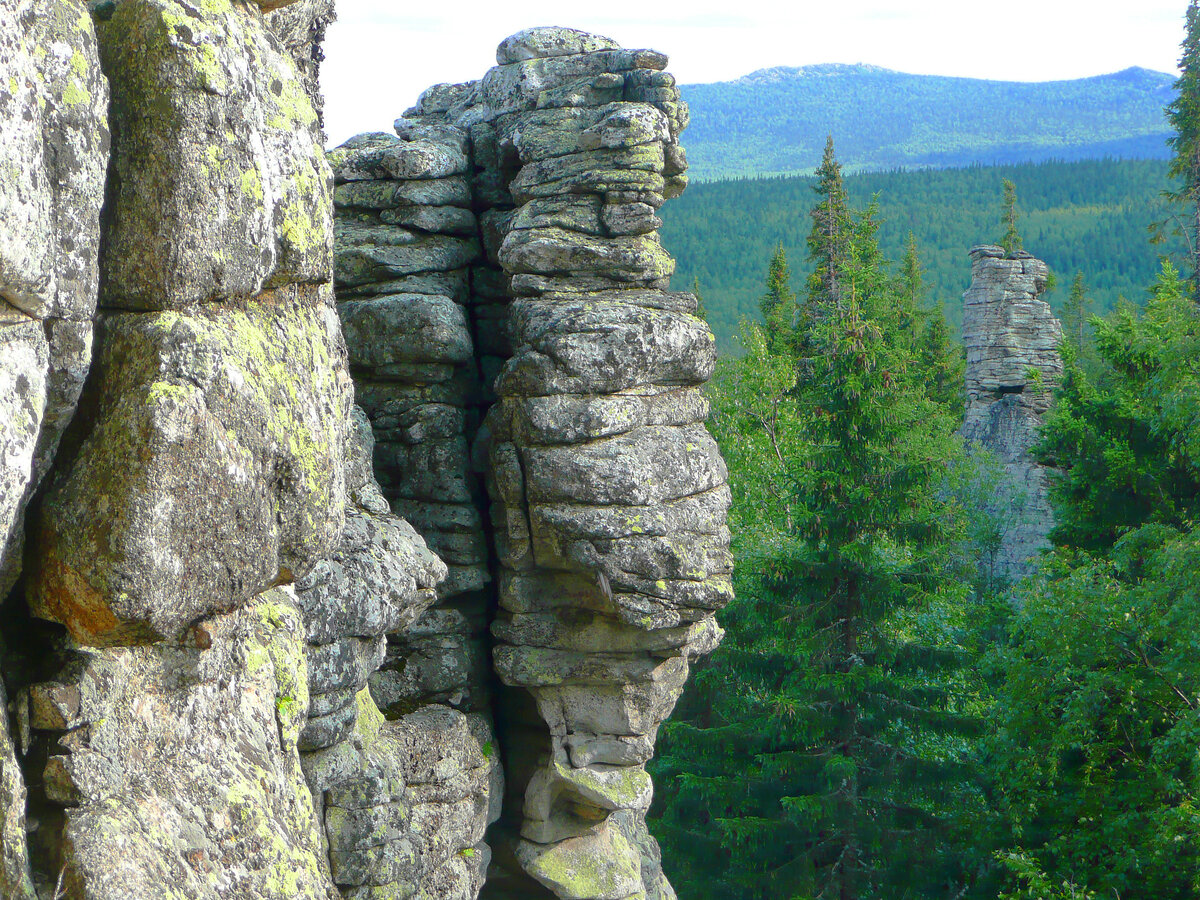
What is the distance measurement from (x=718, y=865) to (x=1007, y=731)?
811 centimetres

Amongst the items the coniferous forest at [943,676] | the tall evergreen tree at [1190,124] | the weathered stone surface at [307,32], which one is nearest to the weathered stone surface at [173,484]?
the weathered stone surface at [307,32]

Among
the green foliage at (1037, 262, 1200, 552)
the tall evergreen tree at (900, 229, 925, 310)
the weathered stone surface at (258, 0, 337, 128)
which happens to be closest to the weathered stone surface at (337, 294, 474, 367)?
the weathered stone surface at (258, 0, 337, 128)

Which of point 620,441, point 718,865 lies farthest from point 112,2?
point 718,865

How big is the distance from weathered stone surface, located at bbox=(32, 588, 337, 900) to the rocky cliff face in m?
0.02

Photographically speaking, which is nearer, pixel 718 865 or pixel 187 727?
pixel 187 727

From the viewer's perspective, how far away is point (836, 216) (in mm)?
45000

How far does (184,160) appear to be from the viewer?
5.75 metres

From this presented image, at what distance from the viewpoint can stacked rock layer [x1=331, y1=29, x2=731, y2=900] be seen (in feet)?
48.6

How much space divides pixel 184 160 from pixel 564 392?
9213 mm

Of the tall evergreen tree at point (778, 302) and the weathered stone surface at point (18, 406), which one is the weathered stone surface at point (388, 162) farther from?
the tall evergreen tree at point (778, 302)

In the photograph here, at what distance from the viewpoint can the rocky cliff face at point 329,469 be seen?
5.30 m

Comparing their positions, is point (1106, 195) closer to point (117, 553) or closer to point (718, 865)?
point (718, 865)

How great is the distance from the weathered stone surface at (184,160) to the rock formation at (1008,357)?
128ft

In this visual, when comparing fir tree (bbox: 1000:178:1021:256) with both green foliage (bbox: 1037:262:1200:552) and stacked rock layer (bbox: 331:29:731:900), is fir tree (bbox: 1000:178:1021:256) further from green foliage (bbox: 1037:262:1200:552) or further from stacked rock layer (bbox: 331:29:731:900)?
stacked rock layer (bbox: 331:29:731:900)
